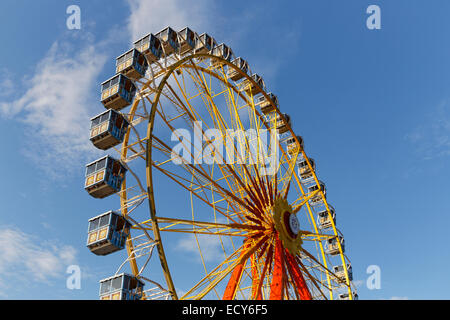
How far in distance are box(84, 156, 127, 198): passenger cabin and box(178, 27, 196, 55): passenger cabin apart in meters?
7.59

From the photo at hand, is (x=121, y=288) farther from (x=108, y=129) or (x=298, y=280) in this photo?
(x=298, y=280)

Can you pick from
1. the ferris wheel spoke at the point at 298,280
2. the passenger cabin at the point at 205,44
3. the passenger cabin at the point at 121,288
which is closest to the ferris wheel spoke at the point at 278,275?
the ferris wheel spoke at the point at 298,280

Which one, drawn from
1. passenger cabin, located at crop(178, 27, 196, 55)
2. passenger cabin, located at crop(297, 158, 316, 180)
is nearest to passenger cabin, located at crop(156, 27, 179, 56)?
passenger cabin, located at crop(178, 27, 196, 55)

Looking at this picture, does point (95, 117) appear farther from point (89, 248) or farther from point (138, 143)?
point (89, 248)

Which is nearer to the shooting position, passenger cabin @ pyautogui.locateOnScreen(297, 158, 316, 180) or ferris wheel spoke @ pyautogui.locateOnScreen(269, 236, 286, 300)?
ferris wheel spoke @ pyautogui.locateOnScreen(269, 236, 286, 300)

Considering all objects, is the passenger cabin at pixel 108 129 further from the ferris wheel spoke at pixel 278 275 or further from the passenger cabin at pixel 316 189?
the passenger cabin at pixel 316 189

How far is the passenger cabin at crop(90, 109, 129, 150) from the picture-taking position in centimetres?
1361

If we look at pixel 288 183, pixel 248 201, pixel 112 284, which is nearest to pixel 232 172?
pixel 248 201

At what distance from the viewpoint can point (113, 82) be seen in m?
14.8

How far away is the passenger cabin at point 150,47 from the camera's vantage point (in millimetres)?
16578

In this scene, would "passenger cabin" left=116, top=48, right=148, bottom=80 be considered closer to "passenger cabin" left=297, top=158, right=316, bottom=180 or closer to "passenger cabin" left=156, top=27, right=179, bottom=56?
"passenger cabin" left=156, top=27, right=179, bottom=56

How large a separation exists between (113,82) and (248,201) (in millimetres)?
6691

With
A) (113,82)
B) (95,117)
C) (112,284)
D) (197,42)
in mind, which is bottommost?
(112,284)

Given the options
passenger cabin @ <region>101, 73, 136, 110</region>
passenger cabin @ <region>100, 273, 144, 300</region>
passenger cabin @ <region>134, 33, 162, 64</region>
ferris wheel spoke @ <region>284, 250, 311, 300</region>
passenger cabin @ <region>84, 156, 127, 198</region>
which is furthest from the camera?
ferris wheel spoke @ <region>284, 250, 311, 300</region>
